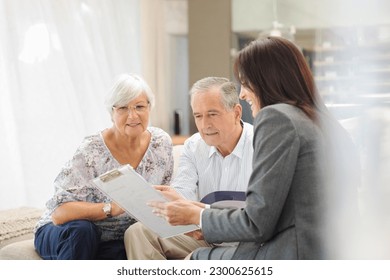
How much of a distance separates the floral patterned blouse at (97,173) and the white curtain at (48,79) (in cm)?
41

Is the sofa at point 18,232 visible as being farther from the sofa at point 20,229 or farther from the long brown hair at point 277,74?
the long brown hair at point 277,74

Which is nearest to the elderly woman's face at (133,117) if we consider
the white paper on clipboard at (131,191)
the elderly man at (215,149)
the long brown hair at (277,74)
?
the elderly man at (215,149)

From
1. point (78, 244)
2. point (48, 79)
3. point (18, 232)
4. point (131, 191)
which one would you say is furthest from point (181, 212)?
point (48, 79)

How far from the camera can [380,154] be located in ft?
4.02

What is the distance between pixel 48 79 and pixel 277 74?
4.26ft

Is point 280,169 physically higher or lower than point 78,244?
higher

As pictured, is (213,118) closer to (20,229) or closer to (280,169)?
(280,169)

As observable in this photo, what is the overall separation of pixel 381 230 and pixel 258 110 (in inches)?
14.6

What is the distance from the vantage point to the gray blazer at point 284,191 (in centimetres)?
104

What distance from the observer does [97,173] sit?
5.23 ft

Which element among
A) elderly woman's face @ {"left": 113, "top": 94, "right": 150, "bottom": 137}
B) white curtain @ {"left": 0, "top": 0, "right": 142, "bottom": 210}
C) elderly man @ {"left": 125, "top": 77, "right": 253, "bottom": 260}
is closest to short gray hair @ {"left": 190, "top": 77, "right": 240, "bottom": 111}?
elderly man @ {"left": 125, "top": 77, "right": 253, "bottom": 260}

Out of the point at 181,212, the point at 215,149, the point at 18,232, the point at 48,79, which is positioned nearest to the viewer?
the point at 181,212

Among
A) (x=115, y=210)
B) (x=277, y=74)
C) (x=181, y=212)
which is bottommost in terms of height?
(x=115, y=210)
